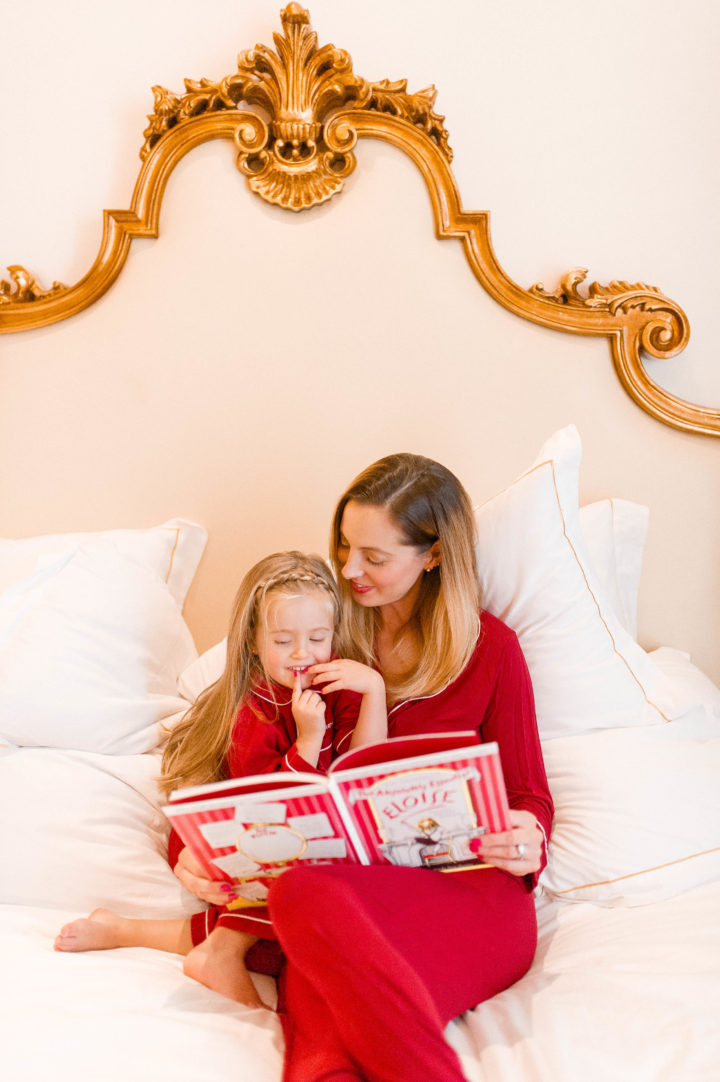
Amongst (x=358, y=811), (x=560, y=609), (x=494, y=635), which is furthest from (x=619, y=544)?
(x=358, y=811)

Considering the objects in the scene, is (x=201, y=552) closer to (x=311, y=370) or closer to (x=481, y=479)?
(x=311, y=370)

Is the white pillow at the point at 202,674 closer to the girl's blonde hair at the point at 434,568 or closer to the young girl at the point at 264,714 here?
the young girl at the point at 264,714

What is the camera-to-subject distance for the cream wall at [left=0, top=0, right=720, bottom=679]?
1779mm

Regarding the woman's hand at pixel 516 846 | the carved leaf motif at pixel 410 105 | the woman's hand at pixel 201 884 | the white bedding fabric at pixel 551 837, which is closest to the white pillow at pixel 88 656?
the white bedding fabric at pixel 551 837

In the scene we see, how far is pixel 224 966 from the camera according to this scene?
3.48 feet

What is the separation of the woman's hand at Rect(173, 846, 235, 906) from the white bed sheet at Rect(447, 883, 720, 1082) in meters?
0.34

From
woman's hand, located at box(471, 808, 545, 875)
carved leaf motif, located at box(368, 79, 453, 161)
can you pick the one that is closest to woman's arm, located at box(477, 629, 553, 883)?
woman's hand, located at box(471, 808, 545, 875)

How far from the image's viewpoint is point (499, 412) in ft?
5.90

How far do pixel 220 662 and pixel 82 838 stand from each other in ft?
1.51

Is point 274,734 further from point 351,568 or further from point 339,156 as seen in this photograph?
point 339,156

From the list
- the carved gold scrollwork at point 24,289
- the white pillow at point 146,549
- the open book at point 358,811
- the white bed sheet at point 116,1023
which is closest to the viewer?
the white bed sheet at point 116,1023

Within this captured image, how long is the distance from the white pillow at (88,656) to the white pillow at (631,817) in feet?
2.49

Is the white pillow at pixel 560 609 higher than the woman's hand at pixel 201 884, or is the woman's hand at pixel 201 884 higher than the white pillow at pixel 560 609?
the white pillow at pixel 560 609

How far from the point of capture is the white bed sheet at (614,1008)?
2.76 ft
